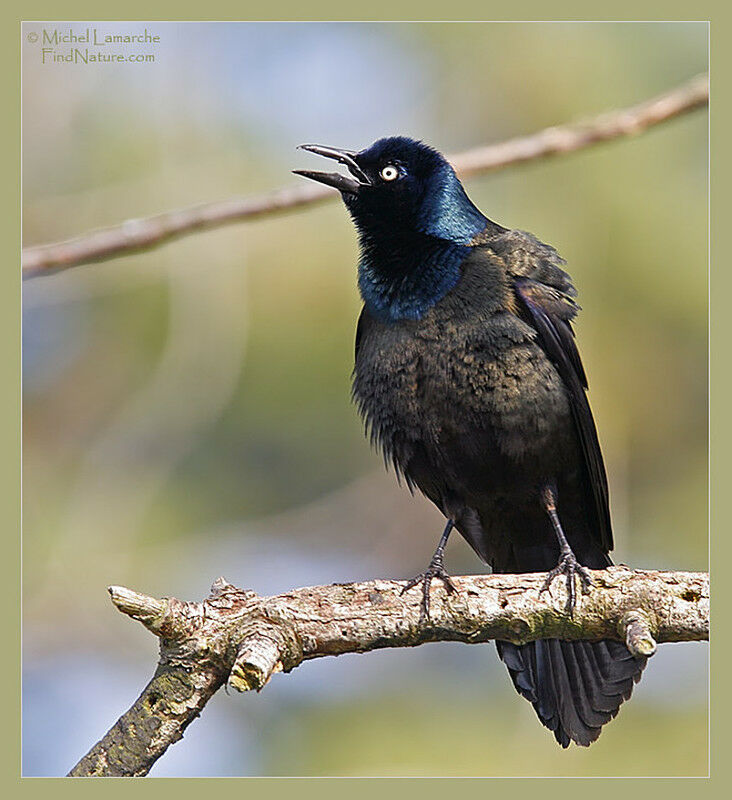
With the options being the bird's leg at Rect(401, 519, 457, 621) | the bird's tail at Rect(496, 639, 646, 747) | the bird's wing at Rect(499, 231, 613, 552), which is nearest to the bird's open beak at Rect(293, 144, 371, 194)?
the bird's wing at Rect(499, 231, 613, 552)

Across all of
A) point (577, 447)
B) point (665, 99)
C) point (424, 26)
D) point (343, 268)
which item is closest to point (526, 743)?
point (577, 447)

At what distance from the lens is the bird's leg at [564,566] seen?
4086 millimetres

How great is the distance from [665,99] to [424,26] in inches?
39.9

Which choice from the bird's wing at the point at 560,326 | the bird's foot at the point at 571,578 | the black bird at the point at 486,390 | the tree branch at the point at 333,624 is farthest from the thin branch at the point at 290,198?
→ the bird's foot at the point at 571,578

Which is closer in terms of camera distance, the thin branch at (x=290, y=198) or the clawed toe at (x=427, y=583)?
the clawed toe at (x=427, y=583)

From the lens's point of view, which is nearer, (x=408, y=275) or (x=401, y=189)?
(x=408, y=275)

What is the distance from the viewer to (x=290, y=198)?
4434 millimetres

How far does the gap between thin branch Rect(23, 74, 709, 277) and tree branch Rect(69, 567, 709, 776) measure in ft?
4.22

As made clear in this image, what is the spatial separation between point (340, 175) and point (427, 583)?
182 cm

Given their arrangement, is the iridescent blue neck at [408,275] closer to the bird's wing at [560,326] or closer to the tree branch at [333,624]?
the bird's wing at [560,326]

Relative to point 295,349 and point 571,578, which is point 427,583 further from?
point 295,349

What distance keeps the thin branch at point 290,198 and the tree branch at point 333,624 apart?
1287mm

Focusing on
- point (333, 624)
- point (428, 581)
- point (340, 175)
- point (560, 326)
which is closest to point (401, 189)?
point (340, 175)

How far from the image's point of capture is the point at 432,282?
4566mm
